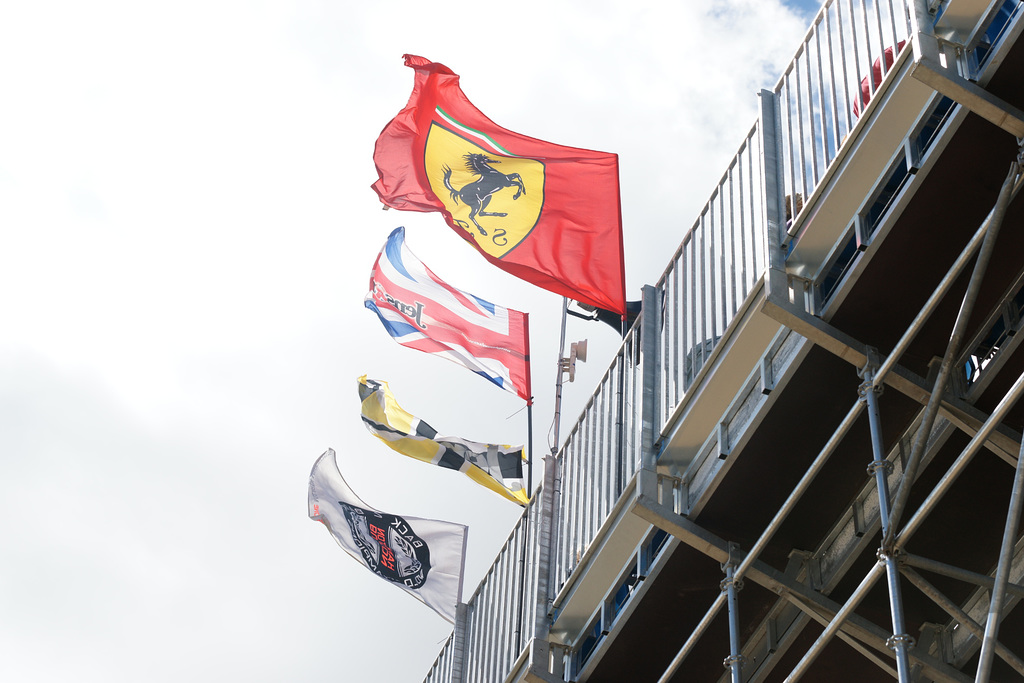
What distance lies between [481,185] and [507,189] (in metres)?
0.39

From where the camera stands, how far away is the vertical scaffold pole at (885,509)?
537 centimetres

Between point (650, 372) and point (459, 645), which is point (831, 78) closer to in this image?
point (650, 372)

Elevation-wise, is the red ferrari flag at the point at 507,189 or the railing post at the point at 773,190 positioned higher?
the red ferrari flag at the point at 507,189

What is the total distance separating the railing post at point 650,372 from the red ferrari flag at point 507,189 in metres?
2.23

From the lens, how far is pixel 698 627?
7.05 meters

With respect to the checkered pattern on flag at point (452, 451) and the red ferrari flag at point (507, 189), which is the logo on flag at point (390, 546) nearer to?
the checkered pattern on flag at point (452, 451)

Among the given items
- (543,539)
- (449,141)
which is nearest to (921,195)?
(543,539)

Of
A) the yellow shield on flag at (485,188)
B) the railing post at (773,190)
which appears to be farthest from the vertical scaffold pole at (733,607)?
the yellow shield on flag at (485,188)

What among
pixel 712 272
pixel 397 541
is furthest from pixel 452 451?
pixel 712 272

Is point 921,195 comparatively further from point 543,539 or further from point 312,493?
point 312,493

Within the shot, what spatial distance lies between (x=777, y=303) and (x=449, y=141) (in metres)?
6.77

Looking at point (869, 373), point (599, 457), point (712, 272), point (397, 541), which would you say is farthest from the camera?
point (397, 541)

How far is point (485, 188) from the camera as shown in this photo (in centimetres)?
1204

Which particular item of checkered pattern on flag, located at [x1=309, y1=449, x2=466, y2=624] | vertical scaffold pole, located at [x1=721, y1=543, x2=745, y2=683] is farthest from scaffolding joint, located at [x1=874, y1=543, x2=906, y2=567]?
checkered pattern on flag, located at [x1=309, y1=449, x2=466, y2=624]
